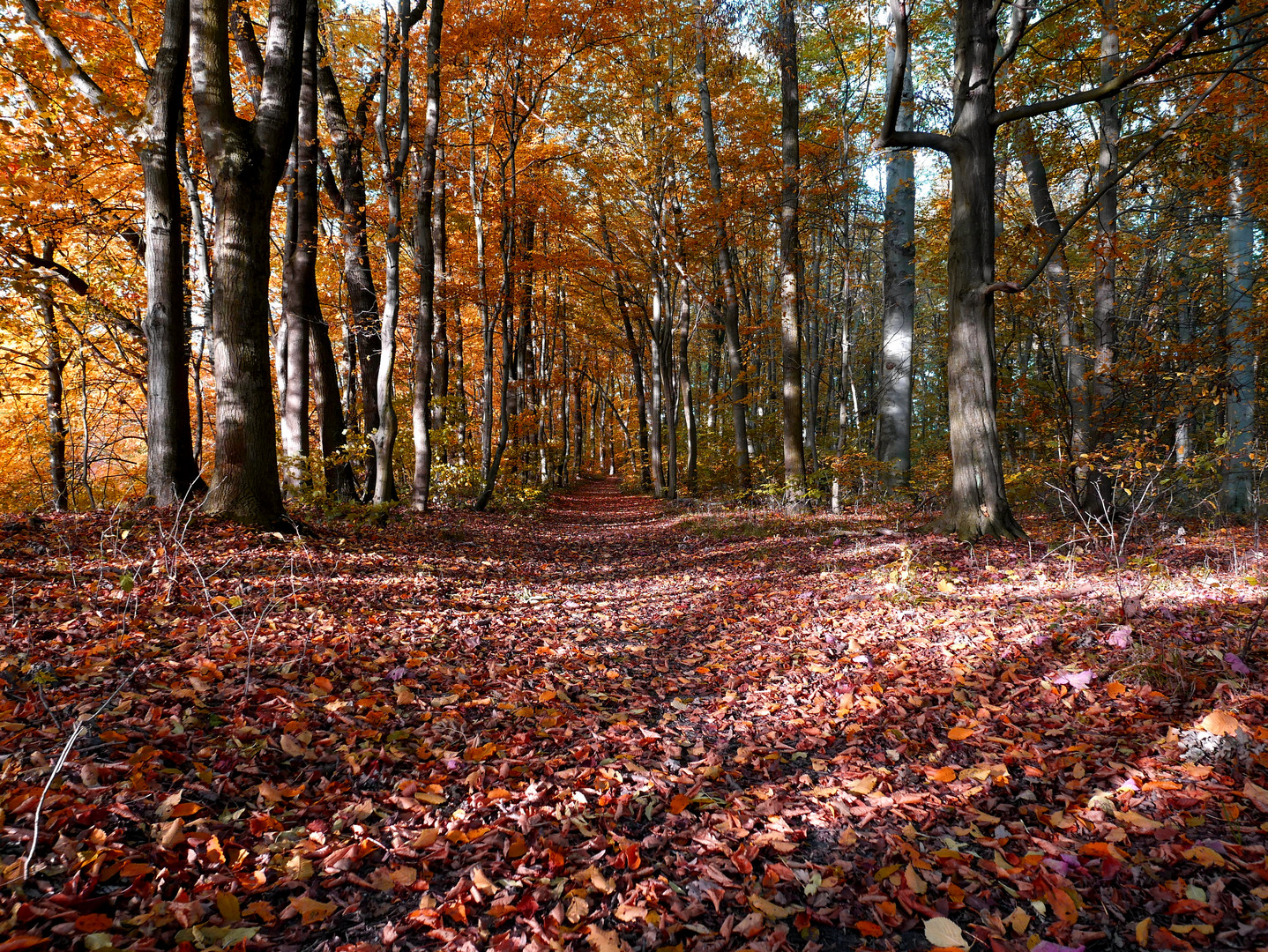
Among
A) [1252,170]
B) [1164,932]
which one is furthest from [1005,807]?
[1252,170]

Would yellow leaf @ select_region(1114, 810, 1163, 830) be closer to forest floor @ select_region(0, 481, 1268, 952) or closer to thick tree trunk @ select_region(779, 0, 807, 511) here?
forest floor @ select_region(0, 481, 1268, 952)

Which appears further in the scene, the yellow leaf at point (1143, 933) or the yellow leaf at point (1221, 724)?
the yellow leaf at point (1221, 724)

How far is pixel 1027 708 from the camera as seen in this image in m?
3.27

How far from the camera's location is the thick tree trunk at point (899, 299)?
435 inches

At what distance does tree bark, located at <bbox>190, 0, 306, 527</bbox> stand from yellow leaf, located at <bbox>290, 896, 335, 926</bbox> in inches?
202

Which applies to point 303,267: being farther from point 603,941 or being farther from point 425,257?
point 603,941

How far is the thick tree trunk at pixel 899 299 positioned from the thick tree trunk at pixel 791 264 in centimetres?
165

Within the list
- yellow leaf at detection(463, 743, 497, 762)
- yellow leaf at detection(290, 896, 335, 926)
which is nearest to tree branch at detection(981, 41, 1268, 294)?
yellow leaf at detection(463, 743, 497, 762)

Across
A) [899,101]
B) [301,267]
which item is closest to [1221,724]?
[899,101]

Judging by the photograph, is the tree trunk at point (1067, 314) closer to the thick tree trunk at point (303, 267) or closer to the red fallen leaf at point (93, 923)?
the red fallen leaf at point (93, 923)

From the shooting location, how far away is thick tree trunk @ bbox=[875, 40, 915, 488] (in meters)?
11.1

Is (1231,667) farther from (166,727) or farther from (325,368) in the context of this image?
(325,368)

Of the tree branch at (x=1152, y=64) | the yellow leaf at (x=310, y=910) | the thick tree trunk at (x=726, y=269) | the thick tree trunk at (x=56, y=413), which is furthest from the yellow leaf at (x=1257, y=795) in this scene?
the thick tree trunk at (x=56, y=413)

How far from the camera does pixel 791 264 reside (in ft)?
38.6
